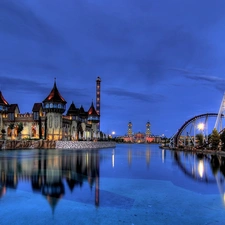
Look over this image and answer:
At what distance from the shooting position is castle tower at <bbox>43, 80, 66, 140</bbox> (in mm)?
80375

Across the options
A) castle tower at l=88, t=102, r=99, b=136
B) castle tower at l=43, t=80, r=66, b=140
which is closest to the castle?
castle tower at l=43, t=80, r=66, b=140

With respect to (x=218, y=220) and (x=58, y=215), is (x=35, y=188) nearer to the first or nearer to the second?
(x=58, y=215)

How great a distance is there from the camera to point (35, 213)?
36.4ft

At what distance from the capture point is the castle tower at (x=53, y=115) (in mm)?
80375

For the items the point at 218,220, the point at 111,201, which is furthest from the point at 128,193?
the point at 218,220

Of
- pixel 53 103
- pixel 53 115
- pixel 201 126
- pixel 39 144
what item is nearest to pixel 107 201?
pixel 39 144

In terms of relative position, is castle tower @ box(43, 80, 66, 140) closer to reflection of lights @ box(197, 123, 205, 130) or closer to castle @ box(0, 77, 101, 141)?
castle @ box(0, 77, 101, 141)

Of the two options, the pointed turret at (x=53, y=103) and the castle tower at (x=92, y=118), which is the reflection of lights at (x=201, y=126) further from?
the castle tower at (x=92, y=118)

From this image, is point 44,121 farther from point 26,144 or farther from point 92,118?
point 92,118

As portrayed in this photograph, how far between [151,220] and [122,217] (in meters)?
1.13

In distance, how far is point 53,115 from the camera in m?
81.1

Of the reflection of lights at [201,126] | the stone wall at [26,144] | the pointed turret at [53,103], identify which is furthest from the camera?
the pointed turret at [53,103]

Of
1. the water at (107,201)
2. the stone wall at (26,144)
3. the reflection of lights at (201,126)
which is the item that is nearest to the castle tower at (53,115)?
the stone wall at (26,144)

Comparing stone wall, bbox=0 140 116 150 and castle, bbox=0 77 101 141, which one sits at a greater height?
castle, bbox=0 77 101 141
